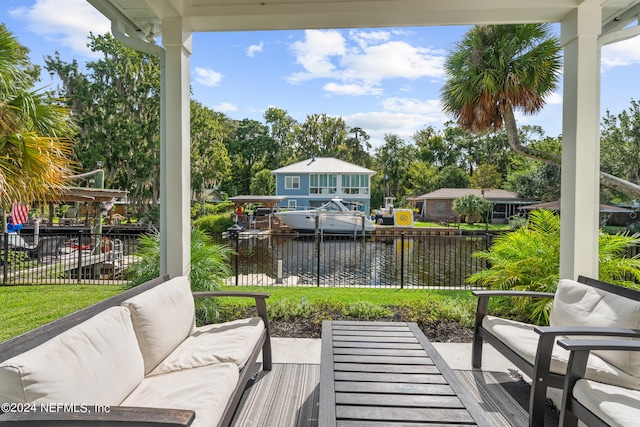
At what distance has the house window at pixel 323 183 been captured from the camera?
75.0 ft

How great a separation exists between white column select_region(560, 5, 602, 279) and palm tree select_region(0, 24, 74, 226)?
4.57 metres

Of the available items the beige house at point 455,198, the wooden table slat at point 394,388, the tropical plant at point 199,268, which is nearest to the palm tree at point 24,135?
the tropical plant at point 199,268

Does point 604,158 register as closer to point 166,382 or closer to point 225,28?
point 225,28

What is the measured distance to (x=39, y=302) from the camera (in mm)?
4727

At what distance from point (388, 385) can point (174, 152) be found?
2648 mm

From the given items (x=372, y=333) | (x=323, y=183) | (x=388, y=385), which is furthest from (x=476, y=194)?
(x=388, y=385)

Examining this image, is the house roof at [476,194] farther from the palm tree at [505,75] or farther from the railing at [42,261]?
the railing at [42,261]

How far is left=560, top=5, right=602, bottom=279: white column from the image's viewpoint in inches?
116

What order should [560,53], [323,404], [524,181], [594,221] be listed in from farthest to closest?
[524,181]
[560,53]
[594,221]
[323,404]

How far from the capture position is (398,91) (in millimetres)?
22219

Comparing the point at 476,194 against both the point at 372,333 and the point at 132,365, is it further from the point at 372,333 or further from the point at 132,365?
the point at 132,365

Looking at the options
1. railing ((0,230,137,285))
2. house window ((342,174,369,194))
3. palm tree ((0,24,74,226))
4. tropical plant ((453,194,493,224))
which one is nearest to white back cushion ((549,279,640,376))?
palm tree ((0,24,74,226))

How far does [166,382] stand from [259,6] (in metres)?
3.09

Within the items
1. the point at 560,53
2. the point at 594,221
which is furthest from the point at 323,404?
the point at 560,53
